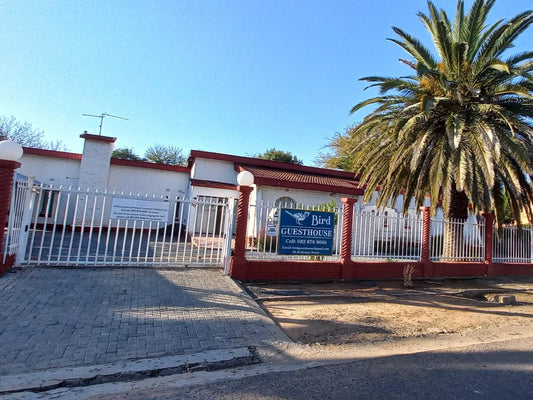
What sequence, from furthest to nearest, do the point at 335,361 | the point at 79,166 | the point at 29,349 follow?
the point at 79,166 → the point at 335,361 → the point at 29,349

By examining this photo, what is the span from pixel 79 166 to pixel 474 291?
19.1 meters

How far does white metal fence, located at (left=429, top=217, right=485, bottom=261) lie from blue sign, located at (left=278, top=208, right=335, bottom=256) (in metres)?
4.21

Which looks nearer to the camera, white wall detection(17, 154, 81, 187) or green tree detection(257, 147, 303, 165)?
white wall detection(17, 154, 81, 187)

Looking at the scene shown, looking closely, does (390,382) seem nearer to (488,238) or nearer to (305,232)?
(305,232)

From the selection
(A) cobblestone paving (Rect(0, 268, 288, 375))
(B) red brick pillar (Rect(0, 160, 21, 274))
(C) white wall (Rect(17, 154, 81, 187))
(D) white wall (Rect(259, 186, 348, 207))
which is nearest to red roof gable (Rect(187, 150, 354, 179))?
(D) white wall (Rect(259, 186, 348, 207))

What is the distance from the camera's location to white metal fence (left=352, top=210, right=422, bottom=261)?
9586 millimetres

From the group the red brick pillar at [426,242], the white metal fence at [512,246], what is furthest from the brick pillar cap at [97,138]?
the white metal fence at [512,246]

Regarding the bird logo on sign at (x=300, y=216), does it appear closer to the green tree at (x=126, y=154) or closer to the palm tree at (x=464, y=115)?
the palm tree at (x=464, y=115)

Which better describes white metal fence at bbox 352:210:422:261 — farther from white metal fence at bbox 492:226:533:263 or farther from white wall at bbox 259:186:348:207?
white wall at bbox 259:186:348:207

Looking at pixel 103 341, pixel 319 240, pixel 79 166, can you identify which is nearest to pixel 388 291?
pixel 319 240

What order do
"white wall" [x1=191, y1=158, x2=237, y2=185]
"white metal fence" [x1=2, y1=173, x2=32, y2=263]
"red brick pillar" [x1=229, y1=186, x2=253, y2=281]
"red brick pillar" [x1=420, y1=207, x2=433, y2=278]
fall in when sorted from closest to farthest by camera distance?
1. "white metal fence" [x1=2, y1=173, x2=32, y2=263]
2. "red brick pillar" [x1=229, y1=186, x2=253, y2=281]
3. "red brick pillar" [x1=420, y1=207, x2=433, y2=278]
4. "white wall" [x1=191, y1=158, x2=237, y2=185]

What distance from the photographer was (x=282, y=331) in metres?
5.17

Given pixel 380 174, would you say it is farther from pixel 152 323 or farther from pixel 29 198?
pixel 29 198

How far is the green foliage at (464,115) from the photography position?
9.04 meters
